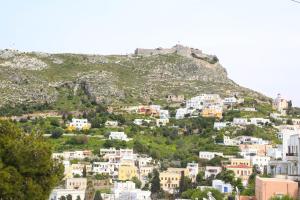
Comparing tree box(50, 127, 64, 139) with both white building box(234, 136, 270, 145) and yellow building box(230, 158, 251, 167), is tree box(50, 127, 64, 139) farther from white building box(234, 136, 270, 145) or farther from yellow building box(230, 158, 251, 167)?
white building box(234, 136, 270, 145)

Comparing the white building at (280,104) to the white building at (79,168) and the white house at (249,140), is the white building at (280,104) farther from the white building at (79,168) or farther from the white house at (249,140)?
the white building at (79,168)

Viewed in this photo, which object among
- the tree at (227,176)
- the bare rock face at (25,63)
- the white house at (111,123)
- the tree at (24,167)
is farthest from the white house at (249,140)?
the tree at (24,167)

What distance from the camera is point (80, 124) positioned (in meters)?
85.6

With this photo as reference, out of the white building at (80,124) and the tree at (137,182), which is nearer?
the tree at (137,182)

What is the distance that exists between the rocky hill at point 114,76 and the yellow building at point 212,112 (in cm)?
1204

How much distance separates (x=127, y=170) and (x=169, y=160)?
196 inches

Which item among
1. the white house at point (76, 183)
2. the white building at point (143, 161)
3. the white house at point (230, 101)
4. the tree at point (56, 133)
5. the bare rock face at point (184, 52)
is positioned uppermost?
Answer: the bare rock face at point (184, 52)

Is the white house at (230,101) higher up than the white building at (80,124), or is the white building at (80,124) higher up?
the white house at (230,101)

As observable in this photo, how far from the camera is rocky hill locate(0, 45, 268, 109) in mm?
102312

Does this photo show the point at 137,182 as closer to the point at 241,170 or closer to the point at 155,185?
the point at 155,185

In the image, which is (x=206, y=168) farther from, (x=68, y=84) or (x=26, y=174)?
(x=26, y=174)

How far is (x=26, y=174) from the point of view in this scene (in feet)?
57.1

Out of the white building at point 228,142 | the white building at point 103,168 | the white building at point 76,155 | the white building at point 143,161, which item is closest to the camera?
the white building at point 103,168

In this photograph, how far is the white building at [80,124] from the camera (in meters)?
84.6
